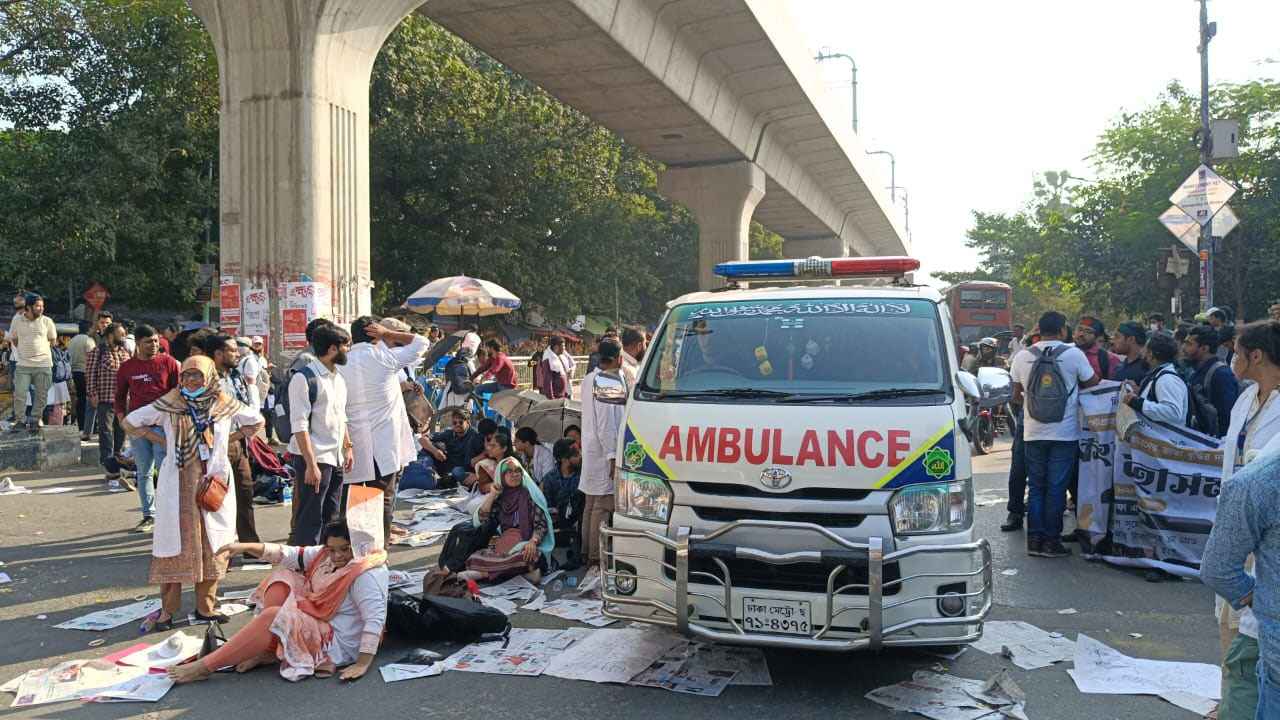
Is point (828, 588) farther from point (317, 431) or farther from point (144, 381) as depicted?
point (144, 381)

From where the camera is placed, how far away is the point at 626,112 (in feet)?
64.4

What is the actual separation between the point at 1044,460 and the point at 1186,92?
27.1 metres

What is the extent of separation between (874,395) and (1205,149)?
16.8 metres

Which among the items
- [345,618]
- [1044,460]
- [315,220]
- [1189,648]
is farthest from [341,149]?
[1189,648]

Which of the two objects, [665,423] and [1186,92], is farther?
[1186,92]

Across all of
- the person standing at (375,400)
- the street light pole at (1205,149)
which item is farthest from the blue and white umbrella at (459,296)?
the street light pole at (1205,149)

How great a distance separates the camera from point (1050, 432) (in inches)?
308

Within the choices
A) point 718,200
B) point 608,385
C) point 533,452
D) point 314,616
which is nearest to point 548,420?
point 533,452

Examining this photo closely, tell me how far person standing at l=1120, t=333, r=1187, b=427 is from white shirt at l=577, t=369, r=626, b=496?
13.1 feet

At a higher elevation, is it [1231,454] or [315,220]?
[315,220]

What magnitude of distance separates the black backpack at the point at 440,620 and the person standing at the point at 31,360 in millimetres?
10257

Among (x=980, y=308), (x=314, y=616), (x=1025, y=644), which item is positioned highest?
(x=980, y=308)

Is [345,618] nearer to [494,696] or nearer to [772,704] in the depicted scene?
[494,696]

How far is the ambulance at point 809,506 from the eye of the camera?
14.6 feet
